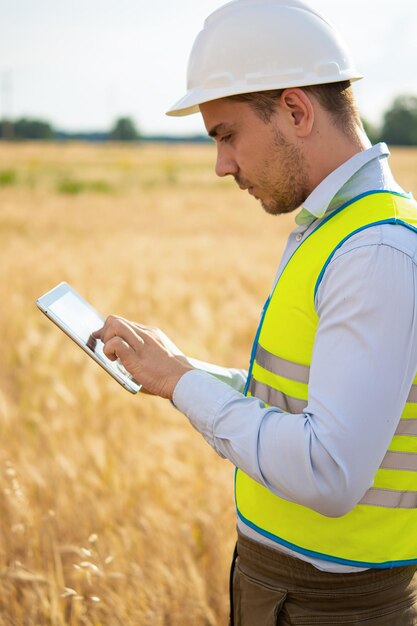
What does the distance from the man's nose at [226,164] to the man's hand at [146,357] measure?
35cm

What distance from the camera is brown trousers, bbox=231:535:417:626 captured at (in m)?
1.49

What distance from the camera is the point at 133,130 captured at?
97250 millimetres

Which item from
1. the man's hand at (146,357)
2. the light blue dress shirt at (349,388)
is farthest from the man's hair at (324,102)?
the man's hand at (146,357)

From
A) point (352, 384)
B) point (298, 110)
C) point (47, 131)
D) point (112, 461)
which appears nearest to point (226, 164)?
point (298, 110)

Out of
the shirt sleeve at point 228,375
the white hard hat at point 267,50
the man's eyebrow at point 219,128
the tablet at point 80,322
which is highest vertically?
the white hard hat at point 267,50

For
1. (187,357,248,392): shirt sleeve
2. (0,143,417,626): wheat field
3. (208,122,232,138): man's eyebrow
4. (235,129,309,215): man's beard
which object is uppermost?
(208,122,232,138): man's eyebrow

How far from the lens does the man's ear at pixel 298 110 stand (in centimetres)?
136

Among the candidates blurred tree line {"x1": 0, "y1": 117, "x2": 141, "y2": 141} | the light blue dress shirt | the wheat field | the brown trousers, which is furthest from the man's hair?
blurred tree line {"x1": 0, "y1": 117, "x2": 141, "y2": 141}

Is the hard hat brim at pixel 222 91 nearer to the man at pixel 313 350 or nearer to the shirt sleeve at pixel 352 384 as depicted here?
the man at pixel 313 350

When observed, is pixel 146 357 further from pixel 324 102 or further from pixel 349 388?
pixel 324 102

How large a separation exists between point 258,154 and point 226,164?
0.09 m

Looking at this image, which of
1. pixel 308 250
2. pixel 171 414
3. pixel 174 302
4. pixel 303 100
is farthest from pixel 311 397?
pixel 174 302

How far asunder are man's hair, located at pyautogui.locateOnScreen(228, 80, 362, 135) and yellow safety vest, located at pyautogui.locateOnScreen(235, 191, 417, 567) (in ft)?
0.51

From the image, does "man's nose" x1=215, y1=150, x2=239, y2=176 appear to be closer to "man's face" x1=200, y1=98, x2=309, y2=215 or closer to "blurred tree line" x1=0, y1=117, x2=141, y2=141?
"man's face" x1=200, y1=98, x2=309, y2=215
